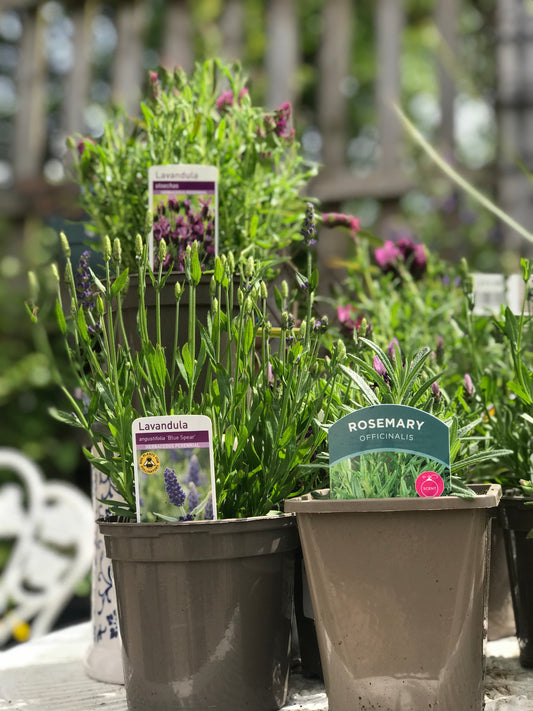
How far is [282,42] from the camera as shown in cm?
246

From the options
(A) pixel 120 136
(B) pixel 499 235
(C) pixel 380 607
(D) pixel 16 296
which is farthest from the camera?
(D) pixel 16 296

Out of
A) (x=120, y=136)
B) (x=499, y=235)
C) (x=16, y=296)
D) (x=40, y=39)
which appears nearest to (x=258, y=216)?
(x=120, y=136)

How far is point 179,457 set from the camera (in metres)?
0.76

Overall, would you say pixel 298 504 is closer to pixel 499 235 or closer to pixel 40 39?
pixel 499 235

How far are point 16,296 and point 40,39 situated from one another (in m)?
0.91

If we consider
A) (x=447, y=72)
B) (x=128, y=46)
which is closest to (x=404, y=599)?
(x=447, y=72)

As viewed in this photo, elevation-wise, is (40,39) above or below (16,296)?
above

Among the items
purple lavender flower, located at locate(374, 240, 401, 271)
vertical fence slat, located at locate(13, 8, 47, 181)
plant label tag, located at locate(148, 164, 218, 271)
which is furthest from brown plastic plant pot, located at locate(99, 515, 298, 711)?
vertical fence slat, located at locate(13, 8, 47, 181)

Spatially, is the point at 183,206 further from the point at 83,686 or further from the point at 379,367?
the point at 83,686

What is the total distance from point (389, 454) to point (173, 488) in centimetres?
20

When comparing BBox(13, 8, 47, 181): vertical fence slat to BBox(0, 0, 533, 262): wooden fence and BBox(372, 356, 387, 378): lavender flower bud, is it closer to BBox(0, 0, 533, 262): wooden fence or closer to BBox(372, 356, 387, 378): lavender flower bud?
BBox(0, 0, 533, 262): wooden fence

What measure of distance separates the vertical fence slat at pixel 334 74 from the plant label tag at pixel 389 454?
1.76m

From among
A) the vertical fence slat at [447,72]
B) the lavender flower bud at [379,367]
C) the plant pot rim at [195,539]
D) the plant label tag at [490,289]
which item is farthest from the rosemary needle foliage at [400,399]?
the vertical fence slat at [447,72]

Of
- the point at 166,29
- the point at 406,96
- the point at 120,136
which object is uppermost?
the point at 406,96
